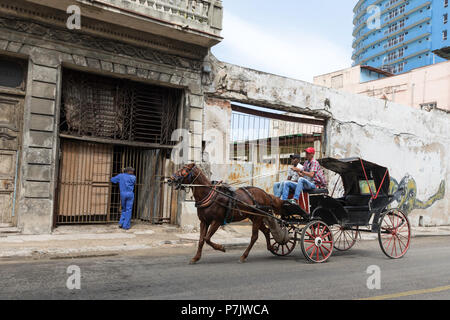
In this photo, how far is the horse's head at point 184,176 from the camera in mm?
6820

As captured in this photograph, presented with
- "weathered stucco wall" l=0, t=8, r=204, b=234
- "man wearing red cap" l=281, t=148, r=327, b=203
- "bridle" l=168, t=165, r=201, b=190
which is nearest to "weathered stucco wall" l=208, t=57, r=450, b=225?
"weathered stucco wall" l=0, t=8, r=204, b=234

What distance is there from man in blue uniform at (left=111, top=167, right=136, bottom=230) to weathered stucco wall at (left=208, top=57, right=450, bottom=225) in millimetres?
3653

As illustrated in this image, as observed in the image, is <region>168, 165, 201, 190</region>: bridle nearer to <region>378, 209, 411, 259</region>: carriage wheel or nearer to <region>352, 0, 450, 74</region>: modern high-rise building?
<region>378, 209, 411, 259</region>: carriage wheel

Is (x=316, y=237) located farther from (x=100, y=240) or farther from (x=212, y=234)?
(x=100, y=240)

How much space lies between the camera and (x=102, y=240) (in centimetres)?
930

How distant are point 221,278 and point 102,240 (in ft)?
14.9

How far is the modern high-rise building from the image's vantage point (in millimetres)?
54750

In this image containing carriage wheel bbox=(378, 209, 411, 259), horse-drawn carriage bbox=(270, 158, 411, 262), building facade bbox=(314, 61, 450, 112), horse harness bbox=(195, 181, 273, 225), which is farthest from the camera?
building facade bbox=(314, 61, 450, 112)

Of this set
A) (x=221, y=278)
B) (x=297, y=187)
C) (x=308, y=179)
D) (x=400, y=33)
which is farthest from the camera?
(x=400, y=33)

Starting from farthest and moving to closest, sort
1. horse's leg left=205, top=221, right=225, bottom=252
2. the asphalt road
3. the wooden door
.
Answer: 1. the wooden door
2. horse's leg left=205, top=221, right=225, bottom=252
3. the asphalt road

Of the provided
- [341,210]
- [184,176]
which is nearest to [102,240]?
[184,176]

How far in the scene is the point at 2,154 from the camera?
30.6 feet
